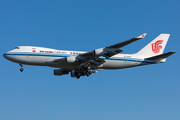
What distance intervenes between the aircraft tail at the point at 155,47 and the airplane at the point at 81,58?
1299mm

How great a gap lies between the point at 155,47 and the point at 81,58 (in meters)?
16.1

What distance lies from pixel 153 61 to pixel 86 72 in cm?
1182

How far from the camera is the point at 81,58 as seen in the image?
3972cm

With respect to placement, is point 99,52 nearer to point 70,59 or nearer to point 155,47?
point 70,59

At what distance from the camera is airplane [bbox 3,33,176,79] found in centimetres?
3792

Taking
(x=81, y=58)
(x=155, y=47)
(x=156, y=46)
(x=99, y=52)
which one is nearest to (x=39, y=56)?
(x=81, y=58)

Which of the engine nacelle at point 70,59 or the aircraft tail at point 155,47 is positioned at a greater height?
the aircraft tail at point 155,47

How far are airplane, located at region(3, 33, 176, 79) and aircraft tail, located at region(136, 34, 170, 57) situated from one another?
130 cm

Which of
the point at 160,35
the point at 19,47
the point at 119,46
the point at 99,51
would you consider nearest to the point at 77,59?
the point at 99,51

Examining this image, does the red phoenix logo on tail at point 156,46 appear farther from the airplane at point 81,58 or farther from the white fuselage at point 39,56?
the white fuselage at point 39,56

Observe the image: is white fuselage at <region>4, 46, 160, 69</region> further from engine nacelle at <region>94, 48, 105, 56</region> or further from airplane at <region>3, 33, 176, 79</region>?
engine nacelle at <region>94, 48, 105, 56</region>

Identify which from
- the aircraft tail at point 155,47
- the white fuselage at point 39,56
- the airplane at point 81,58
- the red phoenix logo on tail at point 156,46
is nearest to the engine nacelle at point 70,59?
the airplane at point 81,58

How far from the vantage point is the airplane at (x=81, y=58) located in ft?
124

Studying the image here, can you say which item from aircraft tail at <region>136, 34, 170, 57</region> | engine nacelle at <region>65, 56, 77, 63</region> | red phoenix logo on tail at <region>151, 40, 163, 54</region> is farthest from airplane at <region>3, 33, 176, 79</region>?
red phoenix logo on tail at <region>151, 40, 163, 54</region>
